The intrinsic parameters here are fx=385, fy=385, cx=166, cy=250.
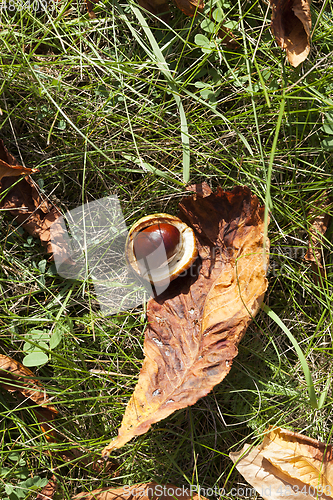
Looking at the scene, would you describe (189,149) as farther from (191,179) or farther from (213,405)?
(213,405)

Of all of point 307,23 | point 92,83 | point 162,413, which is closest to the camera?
point 162,413

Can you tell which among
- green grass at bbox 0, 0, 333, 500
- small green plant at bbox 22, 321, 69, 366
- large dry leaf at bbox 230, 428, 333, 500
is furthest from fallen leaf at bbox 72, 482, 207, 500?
small green plant at bbox 22, 321, 69, 366

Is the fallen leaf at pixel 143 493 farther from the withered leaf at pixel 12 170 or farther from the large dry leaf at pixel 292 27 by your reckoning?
the large dry leaf at pixel 292 27

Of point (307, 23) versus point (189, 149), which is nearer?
point (307, 23)

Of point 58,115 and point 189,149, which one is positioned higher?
point 58,115

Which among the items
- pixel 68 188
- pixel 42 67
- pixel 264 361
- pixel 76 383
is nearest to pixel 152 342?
pixel 76 383

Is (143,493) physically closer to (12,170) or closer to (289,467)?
(289,467)
